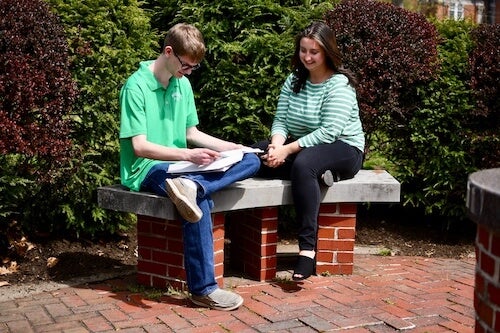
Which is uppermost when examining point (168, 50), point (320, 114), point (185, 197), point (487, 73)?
point (168, 50)

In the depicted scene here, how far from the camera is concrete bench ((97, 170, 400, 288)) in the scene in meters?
4.12

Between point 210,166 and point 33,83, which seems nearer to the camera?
point 210,166

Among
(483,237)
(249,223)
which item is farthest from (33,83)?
(483,237)

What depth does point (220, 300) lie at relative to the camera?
12.6ft

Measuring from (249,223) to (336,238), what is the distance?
0.58 metres

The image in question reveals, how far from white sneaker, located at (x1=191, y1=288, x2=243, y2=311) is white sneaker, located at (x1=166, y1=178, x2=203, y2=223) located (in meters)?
0.43

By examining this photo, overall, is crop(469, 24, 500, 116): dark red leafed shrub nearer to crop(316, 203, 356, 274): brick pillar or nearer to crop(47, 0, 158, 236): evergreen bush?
crop(316, 203, 356, 274): brick pillar

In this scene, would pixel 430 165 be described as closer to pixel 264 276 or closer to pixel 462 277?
pixel 462 277

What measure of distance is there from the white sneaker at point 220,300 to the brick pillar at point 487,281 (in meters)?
1.68

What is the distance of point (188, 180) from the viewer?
3.81m

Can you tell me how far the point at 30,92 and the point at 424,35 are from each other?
10.1 feet

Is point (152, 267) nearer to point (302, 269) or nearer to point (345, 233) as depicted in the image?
point (302, 269)

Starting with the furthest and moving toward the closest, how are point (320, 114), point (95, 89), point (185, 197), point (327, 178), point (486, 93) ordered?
point (486, 93)
point (95, 89)
point (320, 114)
point (327, 178)
point (185, 197)

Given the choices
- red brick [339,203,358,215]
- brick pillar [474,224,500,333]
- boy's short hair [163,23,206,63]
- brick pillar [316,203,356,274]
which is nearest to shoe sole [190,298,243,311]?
brick pillar [316,203,356,274]
